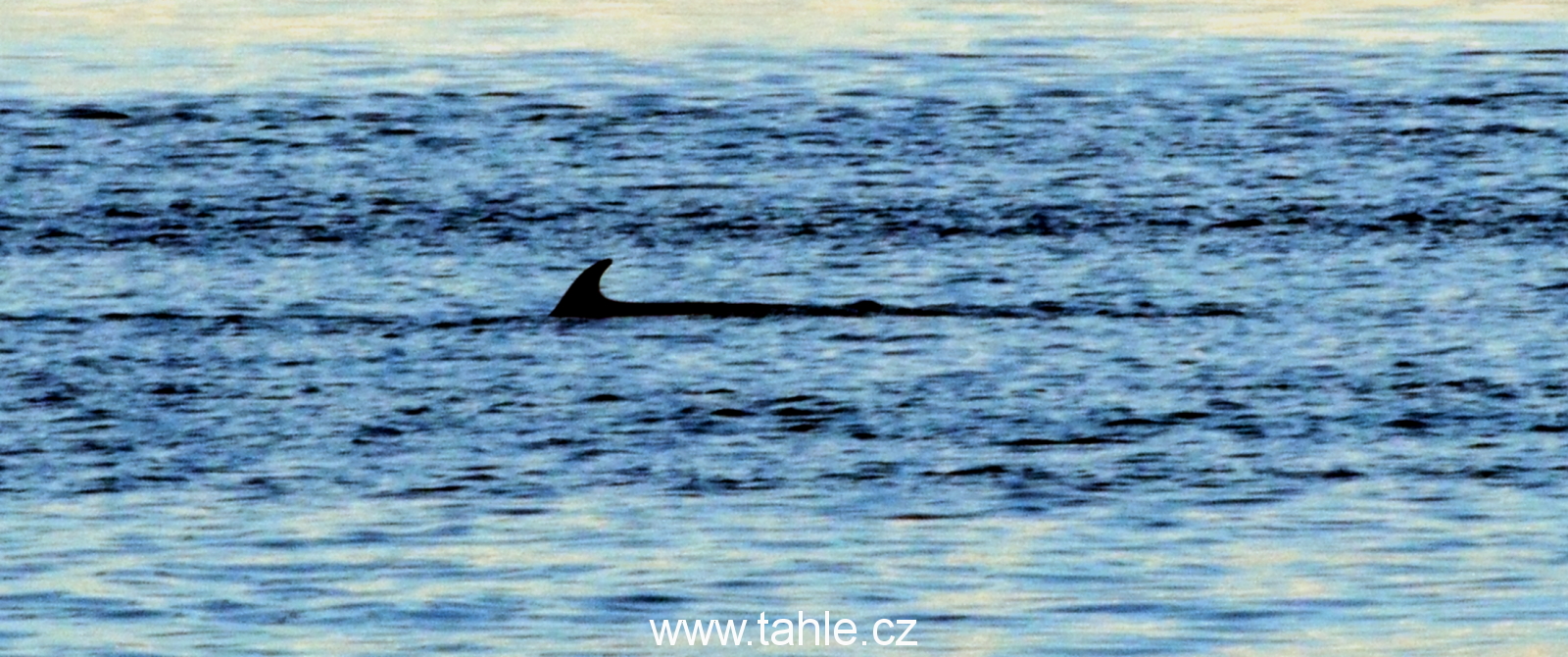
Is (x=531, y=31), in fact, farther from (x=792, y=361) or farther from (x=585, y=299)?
(x=792, y=361)

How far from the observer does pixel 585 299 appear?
A: 2425cm

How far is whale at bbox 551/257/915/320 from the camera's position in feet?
79.5

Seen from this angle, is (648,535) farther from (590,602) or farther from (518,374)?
(518,374)

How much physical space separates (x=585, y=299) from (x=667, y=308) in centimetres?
61

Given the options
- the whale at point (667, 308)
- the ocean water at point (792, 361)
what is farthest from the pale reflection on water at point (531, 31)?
Answer: the whale at point (667, 308)

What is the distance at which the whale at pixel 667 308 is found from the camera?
79.5 feet

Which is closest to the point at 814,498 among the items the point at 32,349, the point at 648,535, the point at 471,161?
the point at 648,535

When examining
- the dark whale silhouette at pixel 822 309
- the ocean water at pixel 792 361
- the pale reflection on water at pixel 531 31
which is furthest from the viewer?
the pale reflection on water at pixel 531 31

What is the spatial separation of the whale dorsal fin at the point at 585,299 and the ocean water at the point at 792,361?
0.26 meters

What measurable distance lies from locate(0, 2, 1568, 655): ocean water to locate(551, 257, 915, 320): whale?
0.28 metres

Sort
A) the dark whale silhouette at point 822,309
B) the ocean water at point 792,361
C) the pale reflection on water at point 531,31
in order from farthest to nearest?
the pale reflection on water at point 531,31
the dark whale silhouette at point 822,309
the ocean water at point 792,361

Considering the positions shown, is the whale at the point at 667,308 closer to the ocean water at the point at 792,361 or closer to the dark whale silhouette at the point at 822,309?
the dark whale silhouette at the point at 822,309

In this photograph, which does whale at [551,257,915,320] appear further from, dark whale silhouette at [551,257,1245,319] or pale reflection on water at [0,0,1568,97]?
pale reflection on water at [0,0,1568,97]

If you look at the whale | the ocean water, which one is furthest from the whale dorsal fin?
the ocean water
